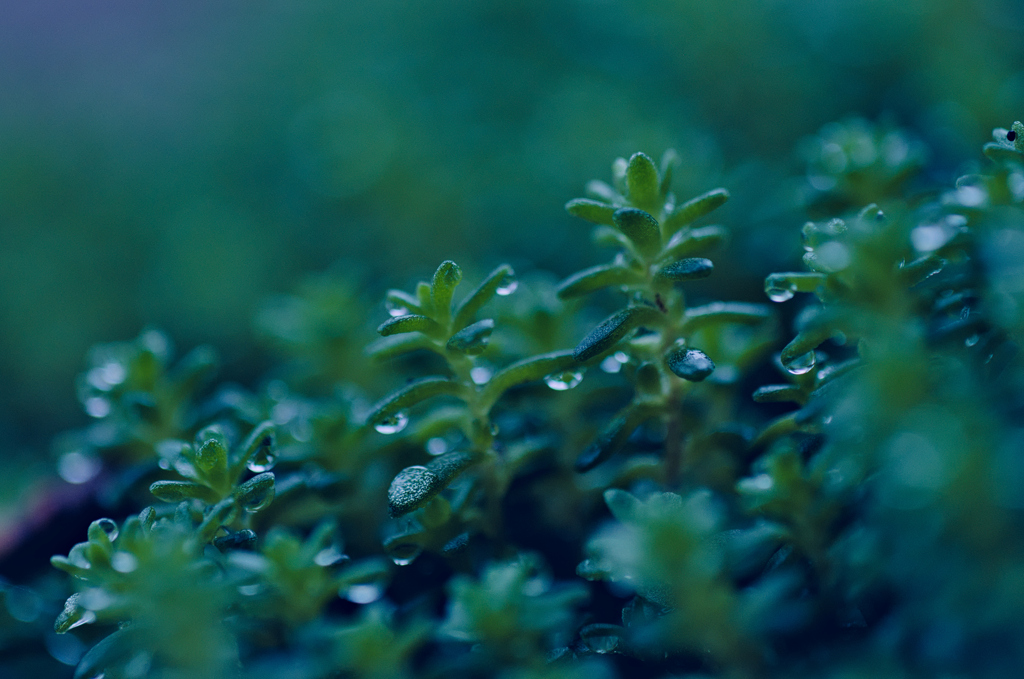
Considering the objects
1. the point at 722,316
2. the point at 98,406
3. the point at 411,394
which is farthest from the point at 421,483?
the point at 98,406

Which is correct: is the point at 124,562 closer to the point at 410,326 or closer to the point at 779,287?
the point at 410,326

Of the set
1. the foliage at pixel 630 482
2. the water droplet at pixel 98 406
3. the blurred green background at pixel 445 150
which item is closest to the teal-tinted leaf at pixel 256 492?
the foliage at pixel 630 482

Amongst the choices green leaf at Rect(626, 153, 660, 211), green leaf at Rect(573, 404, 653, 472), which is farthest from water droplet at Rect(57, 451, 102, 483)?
green leaf at Rect(626, 153, 660, 211)

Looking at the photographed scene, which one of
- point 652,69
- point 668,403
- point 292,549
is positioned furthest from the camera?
Result: point 652,69

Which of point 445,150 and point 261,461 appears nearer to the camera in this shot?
point 261,461

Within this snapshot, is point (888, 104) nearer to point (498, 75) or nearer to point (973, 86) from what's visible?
point (973, 86)

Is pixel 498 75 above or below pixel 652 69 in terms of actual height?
above

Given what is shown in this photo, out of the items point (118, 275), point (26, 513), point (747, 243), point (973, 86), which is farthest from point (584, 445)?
point (118, 275)
